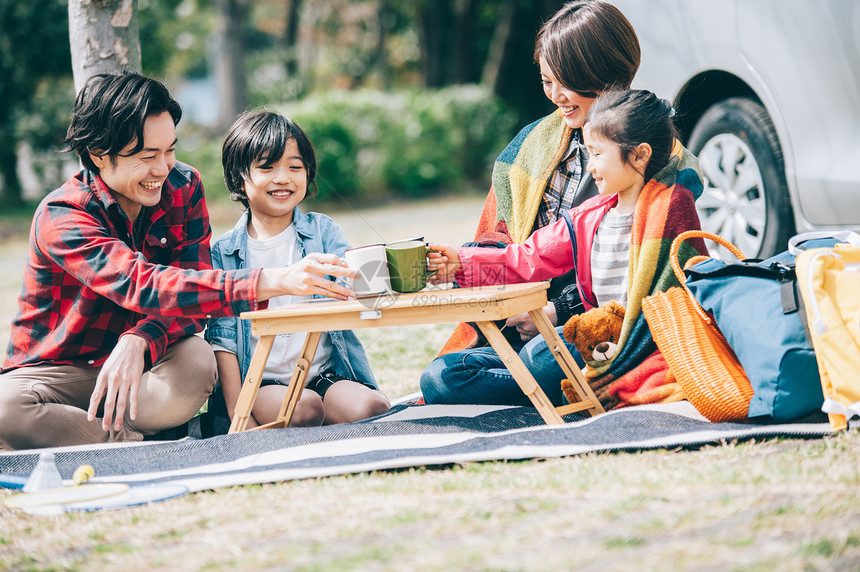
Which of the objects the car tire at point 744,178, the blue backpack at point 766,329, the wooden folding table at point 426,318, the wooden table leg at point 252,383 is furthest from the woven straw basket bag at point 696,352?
the car tire at point 744,178

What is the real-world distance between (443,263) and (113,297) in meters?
1.07

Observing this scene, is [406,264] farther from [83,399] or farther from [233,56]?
[233,56]

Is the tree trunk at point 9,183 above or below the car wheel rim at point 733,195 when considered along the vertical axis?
below

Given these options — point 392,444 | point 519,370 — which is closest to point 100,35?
point 392,444

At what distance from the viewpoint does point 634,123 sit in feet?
9.62

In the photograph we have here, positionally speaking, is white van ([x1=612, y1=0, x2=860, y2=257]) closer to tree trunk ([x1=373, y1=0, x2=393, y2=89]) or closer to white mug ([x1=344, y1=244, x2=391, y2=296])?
white mug ([x1=344, y1=244, x2=391, y2=296])

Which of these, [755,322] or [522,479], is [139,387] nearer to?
[522,479]

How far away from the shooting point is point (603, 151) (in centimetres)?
297

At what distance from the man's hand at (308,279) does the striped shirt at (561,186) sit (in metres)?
0.99

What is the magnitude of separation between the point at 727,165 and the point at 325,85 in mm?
25075

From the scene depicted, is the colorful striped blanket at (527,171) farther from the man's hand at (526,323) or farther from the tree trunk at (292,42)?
the tree trunk at (292,42)

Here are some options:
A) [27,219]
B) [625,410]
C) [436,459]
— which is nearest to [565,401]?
[625,410]

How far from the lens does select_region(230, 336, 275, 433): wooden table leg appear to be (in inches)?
109

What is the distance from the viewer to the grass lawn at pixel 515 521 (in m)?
1.79
